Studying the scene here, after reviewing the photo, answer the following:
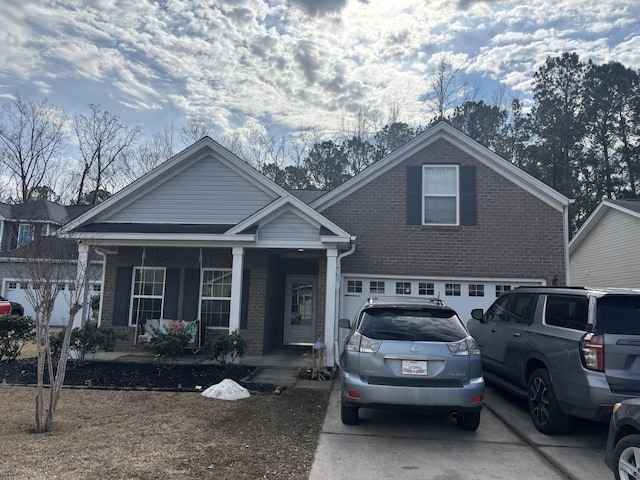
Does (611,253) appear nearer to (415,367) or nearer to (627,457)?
(415,367)

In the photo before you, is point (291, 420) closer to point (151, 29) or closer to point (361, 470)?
point (361, 470)

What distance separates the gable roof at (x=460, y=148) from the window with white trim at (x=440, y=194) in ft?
2.23

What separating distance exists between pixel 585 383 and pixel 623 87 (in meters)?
31.2

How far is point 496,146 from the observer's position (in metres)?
31.5

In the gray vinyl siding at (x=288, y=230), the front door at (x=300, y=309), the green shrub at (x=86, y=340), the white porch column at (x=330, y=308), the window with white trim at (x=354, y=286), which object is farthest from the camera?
the front door at (x=300, y=309)

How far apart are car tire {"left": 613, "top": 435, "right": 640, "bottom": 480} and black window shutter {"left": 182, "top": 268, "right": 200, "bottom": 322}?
32.1ft

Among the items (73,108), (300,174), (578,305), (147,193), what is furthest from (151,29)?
(73,108)

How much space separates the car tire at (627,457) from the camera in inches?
137

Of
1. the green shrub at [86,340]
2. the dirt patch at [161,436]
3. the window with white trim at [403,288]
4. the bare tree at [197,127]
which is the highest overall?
the bare tree at [197,127]

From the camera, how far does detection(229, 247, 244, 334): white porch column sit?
9.67m

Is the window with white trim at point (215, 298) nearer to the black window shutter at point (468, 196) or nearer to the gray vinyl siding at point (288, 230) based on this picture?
the gray vinyl siding at point (288, 230)

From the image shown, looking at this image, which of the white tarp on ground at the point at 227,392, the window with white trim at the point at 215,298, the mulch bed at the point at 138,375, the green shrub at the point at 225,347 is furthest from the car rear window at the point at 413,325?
the window with white trim at the point at 215,298

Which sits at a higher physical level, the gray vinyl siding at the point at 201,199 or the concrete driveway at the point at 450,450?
the gray vinyl siding at the point at 201,199

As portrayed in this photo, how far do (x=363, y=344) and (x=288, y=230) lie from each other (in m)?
5.36
